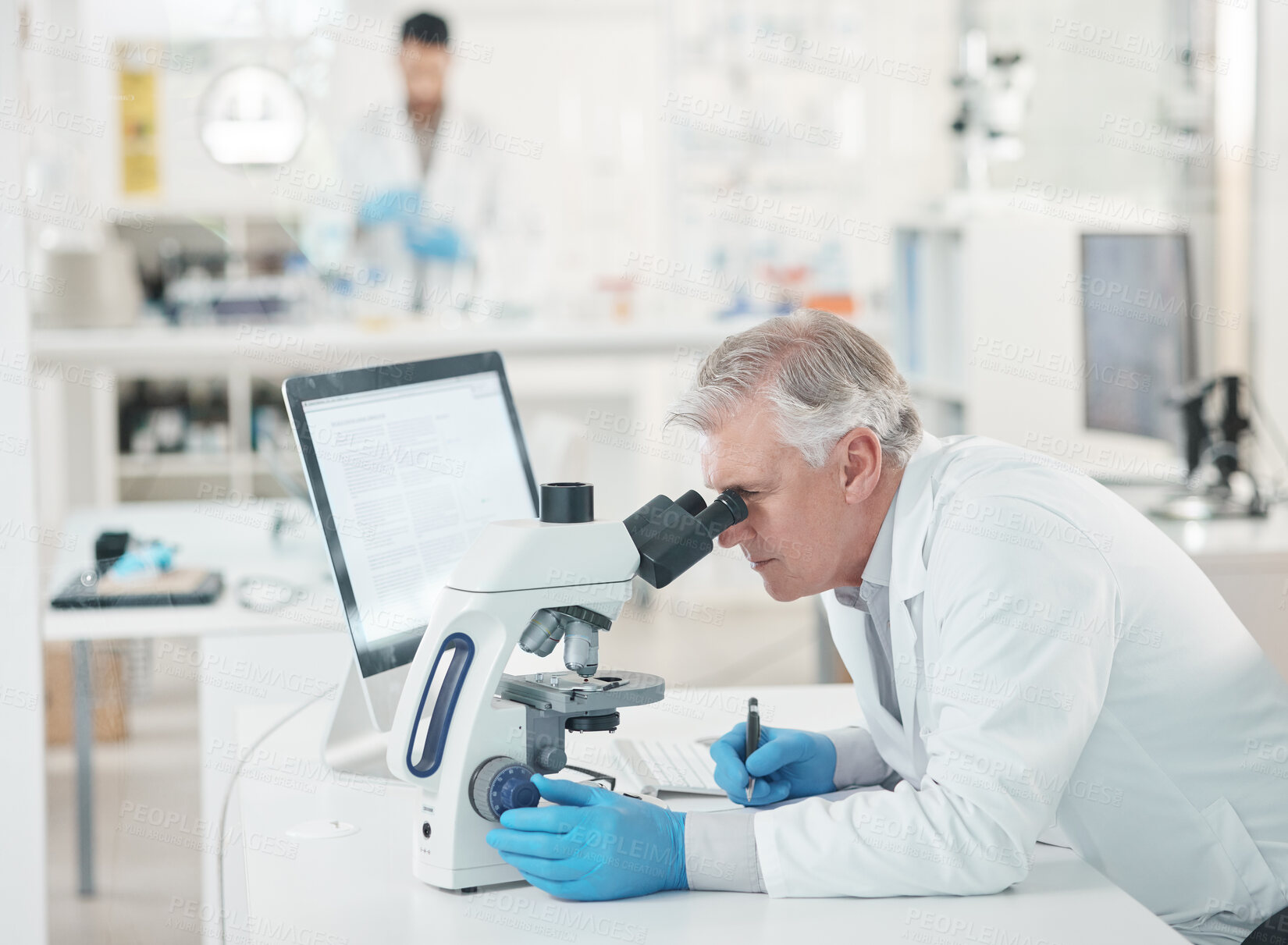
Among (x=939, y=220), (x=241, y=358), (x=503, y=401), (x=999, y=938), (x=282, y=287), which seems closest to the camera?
(x=999, y=938)

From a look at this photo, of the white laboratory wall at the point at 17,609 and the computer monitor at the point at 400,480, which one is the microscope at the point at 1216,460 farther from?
the white laboratory wall at the point at 17,609

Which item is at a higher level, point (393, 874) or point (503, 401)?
point (503, 401)

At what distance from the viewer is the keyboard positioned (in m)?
1.31

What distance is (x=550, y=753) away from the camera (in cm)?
110

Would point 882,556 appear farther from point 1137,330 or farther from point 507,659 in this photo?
point 1137,330

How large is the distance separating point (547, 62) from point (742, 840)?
503cm

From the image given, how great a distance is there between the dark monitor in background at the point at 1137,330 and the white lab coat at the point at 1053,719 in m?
1.44

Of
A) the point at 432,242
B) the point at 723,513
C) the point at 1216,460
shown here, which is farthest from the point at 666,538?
the point at 432,242

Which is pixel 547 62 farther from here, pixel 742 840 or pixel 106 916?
pixel 742 840

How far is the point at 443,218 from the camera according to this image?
15.0 feet

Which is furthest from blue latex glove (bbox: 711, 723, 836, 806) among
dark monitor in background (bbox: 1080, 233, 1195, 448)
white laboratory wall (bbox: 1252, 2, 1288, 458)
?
white laboratory wall (bbox: 1252, 2, 1288, 458)

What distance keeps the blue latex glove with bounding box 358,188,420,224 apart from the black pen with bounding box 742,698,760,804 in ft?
10.7

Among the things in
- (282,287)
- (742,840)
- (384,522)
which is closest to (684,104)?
(282,287)

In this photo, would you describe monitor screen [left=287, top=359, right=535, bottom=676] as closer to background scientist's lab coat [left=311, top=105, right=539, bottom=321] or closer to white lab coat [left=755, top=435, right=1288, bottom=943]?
white lab coat [left=755, top=435, right=1288, bottom=943]
